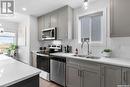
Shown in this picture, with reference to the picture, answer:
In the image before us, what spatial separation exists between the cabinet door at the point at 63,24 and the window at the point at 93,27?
1.55 ft

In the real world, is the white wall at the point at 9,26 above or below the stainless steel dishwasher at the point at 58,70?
above

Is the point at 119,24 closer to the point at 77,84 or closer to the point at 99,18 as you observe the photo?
the point at 99,18

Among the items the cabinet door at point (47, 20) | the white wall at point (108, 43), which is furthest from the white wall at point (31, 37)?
the white wall at point (108, 43)

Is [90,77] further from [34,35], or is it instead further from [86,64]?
[34,35]

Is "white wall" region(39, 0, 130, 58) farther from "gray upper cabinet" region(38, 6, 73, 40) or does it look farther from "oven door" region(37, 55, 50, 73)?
"oven door" region(37, 55, 50, 73)

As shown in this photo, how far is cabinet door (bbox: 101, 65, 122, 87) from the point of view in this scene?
1.90 m

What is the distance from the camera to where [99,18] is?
3104 millimetres

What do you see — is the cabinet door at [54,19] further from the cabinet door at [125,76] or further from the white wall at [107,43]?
the cabinet door at [125,76]

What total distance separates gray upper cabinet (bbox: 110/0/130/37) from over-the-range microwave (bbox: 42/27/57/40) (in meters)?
2.13

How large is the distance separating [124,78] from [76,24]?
2.23 meters

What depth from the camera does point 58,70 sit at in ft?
10.6

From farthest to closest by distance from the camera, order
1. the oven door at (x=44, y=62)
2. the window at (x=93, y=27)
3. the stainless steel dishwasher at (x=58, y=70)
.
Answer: the oven door at (x=44, y=62) < the stainless steel dishwasher at (x=58, y=70) < the window at (x=93, y=27)

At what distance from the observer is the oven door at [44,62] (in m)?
3.64

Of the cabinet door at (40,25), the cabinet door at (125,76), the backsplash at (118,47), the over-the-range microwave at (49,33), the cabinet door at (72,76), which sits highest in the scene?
the cabinet door at (40,25)
